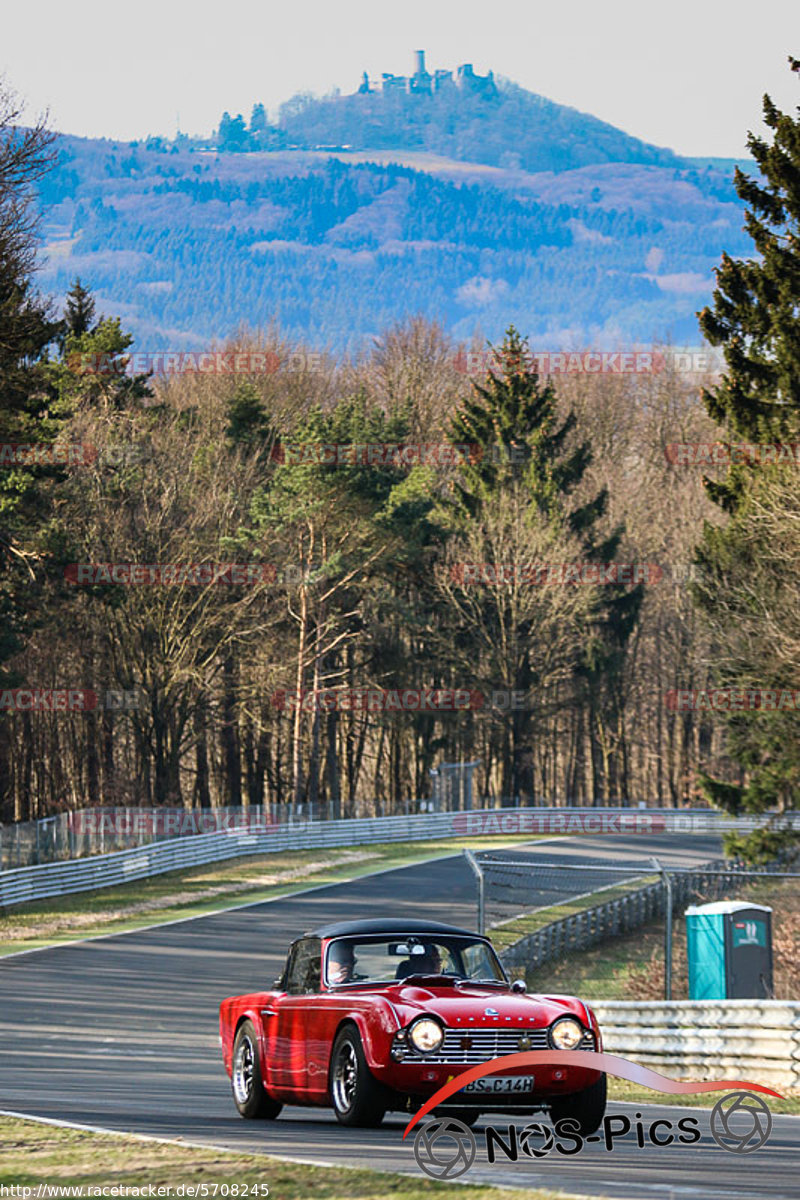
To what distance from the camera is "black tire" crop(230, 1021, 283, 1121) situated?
12109 millimetres

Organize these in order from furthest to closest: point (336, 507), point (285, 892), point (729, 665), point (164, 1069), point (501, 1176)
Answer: point (336, 507) < point (285, 892) < point (729, 665) < point (164, 1069) < point (501, 1176)

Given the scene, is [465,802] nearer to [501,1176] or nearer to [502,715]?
[502,715]

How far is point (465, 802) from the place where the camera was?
6594 centimetres

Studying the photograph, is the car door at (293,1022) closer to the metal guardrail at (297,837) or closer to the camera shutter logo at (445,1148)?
the camera shutter logo at (445,1148)

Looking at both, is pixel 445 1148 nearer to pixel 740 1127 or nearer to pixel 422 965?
pixel 422 965

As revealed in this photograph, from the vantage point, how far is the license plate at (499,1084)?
32.9ft

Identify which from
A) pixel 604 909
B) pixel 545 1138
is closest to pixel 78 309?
pixel 604 909

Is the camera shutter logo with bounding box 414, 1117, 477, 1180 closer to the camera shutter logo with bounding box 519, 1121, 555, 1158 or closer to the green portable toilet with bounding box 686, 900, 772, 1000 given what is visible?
the camera shutter logo with bounding box 519, 1121, 555, 1158

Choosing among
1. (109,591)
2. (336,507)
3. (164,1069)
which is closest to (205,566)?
(336,507)

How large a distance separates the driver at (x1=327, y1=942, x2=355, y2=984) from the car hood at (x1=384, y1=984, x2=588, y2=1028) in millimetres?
875

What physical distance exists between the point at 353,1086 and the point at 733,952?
385 inches

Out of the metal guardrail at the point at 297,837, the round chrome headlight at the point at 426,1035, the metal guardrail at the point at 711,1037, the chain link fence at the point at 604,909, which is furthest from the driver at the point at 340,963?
the metal guardrail at the point at 297,837

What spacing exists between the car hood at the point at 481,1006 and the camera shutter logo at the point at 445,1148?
699 mm

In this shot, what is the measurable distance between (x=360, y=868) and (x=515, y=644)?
1888 cm
